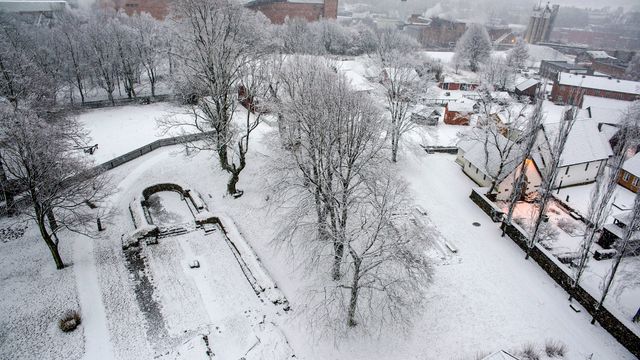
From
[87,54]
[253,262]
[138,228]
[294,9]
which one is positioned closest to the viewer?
[253,262]

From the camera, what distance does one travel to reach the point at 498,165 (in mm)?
27844

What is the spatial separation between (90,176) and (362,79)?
41433 millimetres

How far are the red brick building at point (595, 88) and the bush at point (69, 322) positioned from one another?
217ft

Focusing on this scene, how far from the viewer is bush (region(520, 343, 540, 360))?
15713 mm

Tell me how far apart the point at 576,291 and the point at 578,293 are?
123 mm

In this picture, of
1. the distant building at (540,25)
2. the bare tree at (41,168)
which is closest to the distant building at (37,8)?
the bare tree at (41,168)

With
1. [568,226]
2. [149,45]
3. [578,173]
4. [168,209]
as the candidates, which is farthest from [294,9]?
[568,226]

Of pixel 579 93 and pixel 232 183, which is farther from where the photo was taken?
pixel 579 93

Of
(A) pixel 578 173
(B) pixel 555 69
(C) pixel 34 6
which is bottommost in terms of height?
(A) pixel 578 173

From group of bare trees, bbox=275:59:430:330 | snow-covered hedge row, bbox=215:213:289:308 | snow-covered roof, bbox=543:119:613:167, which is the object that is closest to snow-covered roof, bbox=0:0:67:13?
snow-covered hedge row, bbox=215:213:289:308

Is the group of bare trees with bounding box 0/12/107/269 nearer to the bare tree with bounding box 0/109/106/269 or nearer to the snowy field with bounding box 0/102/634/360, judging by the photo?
the bare tree with bounding box 0/109/106/269

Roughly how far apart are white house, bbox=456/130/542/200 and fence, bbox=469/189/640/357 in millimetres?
2762

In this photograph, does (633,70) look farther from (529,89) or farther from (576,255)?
(576,255)

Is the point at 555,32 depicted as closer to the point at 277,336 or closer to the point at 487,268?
the point at 487,268
